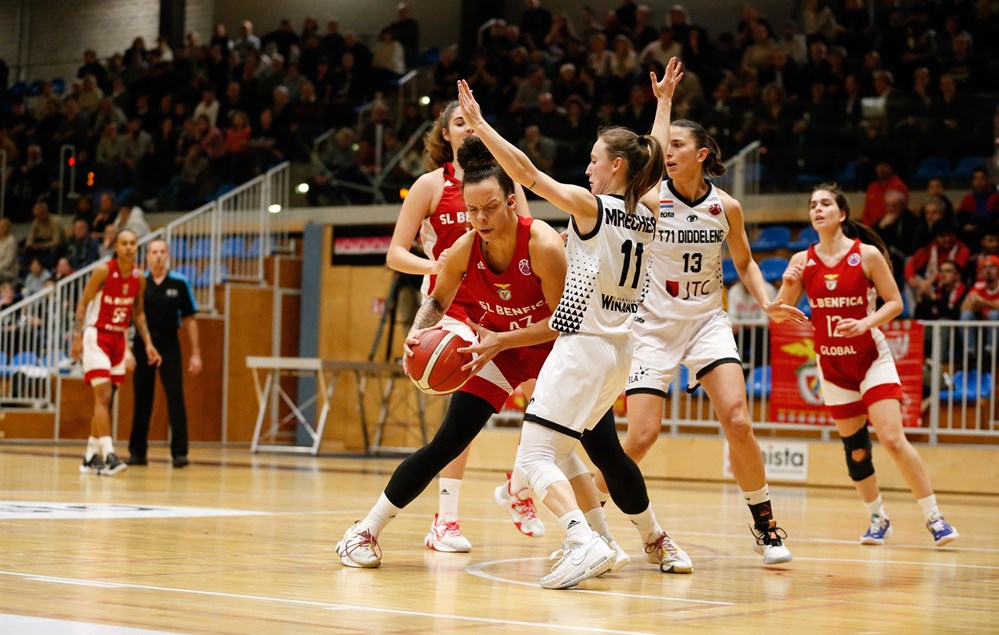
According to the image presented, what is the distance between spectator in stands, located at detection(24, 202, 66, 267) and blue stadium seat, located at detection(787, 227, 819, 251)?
1055 centimetres

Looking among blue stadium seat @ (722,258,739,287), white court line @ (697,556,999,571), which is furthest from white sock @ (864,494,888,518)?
blue stadium seat @ (722,258,739,287)

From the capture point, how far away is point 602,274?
477 centimetres

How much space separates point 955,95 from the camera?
1424 cm

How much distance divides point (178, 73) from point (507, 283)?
59.1 ft

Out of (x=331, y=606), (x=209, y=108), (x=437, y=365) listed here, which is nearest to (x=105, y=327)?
(x=437, y=365)

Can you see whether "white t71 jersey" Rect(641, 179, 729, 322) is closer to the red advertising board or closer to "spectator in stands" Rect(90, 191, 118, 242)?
the red advertising board

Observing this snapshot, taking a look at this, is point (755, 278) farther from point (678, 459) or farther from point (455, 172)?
point (678, 459)

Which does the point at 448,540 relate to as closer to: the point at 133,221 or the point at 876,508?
the point at 876,508

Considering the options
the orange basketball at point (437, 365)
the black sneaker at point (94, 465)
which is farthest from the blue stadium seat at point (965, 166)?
the orange basketball at point (437, 365)

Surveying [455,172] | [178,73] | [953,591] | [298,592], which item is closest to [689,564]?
[953,591]

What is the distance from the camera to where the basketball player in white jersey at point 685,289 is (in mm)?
5855

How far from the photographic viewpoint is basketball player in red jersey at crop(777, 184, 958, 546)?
712cm

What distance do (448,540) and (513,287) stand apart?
4.40 ft

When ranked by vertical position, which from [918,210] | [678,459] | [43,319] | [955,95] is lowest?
[678,459]
